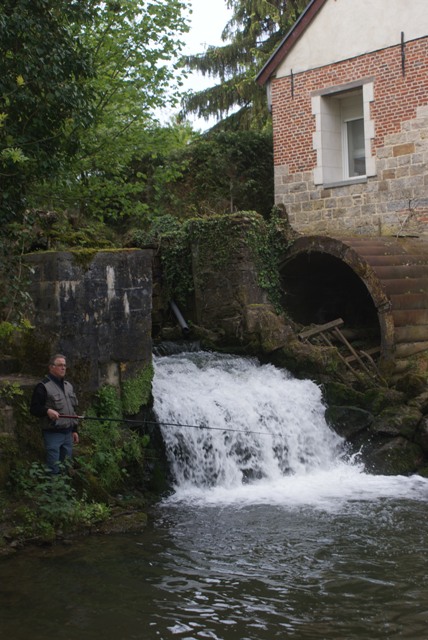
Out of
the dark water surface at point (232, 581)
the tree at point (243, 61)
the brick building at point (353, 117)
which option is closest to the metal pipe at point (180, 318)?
the brick building at point (353, 117)

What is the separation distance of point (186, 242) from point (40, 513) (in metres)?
8.33

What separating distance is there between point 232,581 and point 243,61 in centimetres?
2061

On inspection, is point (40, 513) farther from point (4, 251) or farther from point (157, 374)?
point (157, 374)

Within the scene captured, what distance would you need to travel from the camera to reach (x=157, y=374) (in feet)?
40.0

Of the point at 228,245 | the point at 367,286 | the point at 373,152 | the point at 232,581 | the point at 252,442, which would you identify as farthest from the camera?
the point at 373,152

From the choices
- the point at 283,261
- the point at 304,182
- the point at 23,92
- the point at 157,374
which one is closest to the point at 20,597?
the point at 23,92

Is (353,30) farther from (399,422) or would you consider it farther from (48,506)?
(48,506)

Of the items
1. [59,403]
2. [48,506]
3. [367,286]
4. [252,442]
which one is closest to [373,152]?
[367,286]

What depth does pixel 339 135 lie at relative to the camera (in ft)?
55.6

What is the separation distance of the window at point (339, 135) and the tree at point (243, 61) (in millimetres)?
7052

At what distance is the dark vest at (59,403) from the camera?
28.6ft

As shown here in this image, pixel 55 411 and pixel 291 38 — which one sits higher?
pixel 291 38

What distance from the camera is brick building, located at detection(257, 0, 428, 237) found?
15.4m

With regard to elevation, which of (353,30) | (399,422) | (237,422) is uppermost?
(353,30)
